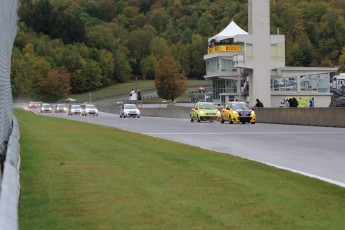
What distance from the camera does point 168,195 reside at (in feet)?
29.1

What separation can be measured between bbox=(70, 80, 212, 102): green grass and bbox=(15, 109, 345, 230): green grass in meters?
138

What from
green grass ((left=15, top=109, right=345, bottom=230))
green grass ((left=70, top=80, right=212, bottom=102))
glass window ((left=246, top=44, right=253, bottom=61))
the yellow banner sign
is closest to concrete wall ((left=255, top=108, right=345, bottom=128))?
green grass ((left=15, top=109, right=345, bottom=230))

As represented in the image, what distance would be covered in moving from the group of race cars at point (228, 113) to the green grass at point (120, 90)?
103 metres

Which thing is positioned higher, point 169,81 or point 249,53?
point 249,53

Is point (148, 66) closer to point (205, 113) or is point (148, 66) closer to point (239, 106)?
point (205, 113)

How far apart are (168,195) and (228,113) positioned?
34465 mm

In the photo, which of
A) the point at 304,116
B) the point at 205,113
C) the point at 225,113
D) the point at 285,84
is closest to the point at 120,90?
the point at 285,84

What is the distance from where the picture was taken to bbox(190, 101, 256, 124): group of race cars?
41.9 metres

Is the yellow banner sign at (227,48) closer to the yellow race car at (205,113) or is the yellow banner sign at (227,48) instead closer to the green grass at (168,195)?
the yellow race car at (205,113)

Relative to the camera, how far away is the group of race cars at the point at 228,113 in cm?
4194

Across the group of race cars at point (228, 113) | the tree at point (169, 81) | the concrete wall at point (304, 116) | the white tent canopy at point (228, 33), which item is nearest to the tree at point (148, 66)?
the tree at point (169, 81)

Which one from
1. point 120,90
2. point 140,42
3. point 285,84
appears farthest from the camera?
point 140,42

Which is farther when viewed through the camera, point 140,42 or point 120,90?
point 140,42

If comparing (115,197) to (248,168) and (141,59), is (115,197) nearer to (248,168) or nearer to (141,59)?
(248,168)
